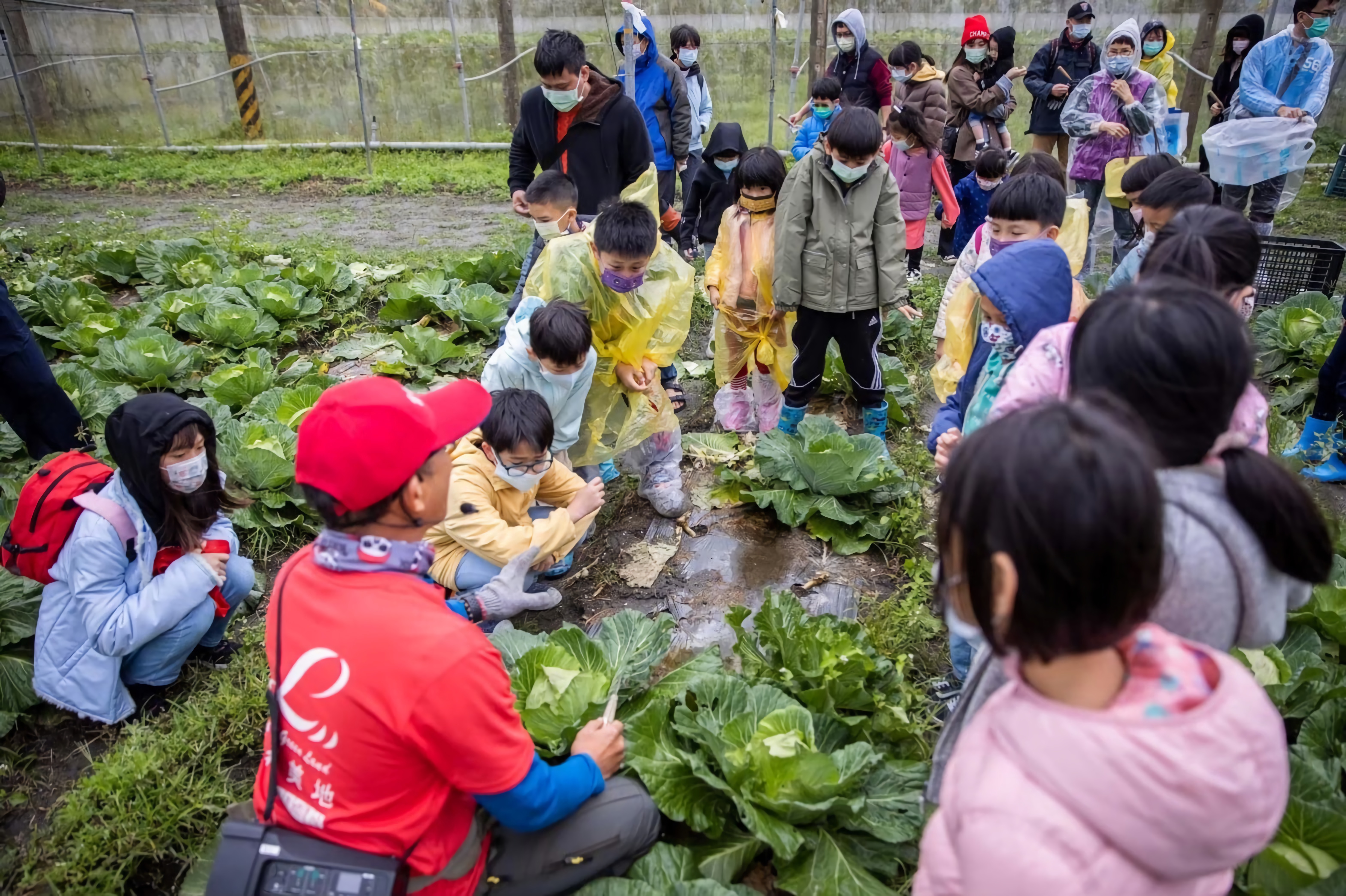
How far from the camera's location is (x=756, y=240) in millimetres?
4039

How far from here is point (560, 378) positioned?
3.15m

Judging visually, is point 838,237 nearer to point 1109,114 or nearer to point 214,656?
point 214,656

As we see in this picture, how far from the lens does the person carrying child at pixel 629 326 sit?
3371mm

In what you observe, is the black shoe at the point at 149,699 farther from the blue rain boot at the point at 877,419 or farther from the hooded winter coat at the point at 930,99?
the hooded winter coat at the point at 930,99

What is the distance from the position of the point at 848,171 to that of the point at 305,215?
7.60 m

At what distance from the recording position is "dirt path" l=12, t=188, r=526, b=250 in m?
8.17

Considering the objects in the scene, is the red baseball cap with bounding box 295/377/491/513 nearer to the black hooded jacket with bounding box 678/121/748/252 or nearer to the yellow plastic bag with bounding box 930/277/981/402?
the yellow plastic bag with bounding box 930/277/981/402

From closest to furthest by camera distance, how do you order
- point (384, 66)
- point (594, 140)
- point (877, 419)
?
point (877, 419)
point (594, 140)
point (384, 66)

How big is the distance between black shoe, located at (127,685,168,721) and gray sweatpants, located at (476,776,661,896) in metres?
1.57

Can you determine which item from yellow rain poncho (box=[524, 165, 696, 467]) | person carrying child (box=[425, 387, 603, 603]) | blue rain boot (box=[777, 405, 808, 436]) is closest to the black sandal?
blue rain boot (box=[777, 405, 808, 436])

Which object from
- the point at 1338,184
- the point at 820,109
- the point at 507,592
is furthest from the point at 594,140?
the point at 1338,184

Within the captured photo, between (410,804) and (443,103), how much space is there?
49.7 feet

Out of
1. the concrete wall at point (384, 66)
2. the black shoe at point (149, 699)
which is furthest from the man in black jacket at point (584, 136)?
the concrete wall at point (384, 66)

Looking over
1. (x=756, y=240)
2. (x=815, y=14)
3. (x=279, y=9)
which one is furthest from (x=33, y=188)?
(x=756, y=240)
